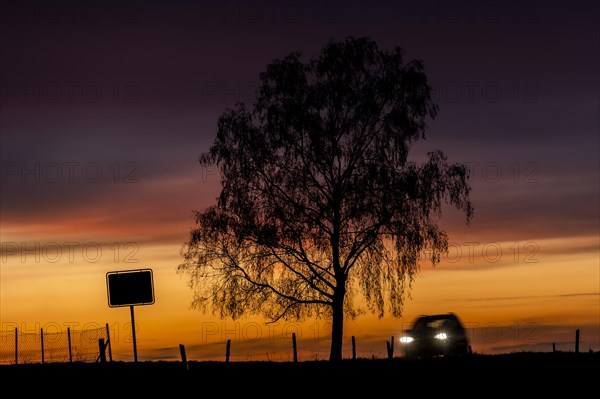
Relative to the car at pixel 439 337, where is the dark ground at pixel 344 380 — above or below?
below

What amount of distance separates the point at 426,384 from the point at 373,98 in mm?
22647

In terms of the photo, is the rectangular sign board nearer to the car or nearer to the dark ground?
the dark ground

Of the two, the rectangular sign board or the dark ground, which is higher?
the rectangular sign board

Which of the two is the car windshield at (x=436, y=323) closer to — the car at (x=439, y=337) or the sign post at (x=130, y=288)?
the car at (x=439, y=337)

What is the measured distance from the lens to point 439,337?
37250 mm

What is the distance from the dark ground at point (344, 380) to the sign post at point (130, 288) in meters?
2.43

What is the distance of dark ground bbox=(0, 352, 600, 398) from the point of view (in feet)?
80.0

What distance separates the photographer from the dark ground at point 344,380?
24.4 meters

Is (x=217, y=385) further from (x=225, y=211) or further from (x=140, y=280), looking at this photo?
(x=225, y=211)

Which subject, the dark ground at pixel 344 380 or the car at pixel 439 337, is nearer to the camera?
the dark ground at pixel 344 380

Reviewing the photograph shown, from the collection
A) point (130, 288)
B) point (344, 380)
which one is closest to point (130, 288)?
point (130, 288)

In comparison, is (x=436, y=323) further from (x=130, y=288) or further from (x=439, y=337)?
(x=130, y=288)

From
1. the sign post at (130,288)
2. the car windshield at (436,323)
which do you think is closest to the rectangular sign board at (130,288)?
the sign post at (130,288)

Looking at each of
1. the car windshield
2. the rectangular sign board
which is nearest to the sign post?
the rectangular sign board
